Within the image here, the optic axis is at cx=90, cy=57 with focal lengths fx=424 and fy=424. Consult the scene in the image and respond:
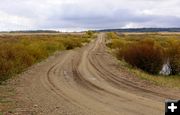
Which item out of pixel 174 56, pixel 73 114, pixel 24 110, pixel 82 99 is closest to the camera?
pixel 73 114

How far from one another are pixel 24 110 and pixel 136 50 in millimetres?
25049

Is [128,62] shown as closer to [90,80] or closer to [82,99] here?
[90,80]

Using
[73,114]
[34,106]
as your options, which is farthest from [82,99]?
[73,114]

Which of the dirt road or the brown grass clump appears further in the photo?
the brown grass clump

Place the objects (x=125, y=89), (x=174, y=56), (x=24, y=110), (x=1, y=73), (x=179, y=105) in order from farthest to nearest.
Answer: (x=174, y=56)
(x=1, y=73)
(x=125, y=89)
(x=24, y=110)
(x=179, y=105)

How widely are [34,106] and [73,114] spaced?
8.08ft

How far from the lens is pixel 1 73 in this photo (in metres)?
24.2

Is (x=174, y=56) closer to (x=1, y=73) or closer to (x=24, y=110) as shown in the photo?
(x=1, y=73)

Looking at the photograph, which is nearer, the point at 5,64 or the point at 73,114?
the point at 73,114

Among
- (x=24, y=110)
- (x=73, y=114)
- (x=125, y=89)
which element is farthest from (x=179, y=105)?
(x=125, y=89)

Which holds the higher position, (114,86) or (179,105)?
(179,105)

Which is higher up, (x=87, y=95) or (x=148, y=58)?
(x=148, y=58)

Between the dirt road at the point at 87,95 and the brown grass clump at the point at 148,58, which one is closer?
the dirt road at the point at 87,95

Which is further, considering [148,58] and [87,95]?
[148,58]
